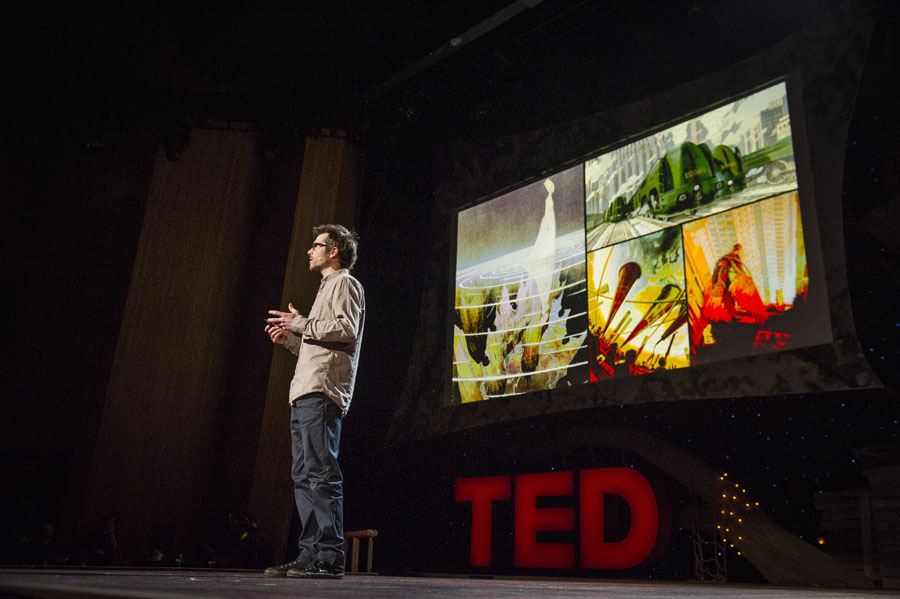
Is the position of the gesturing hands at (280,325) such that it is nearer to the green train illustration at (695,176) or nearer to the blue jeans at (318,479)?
the blue jeans at (318,479)

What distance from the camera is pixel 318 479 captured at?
2281 mm

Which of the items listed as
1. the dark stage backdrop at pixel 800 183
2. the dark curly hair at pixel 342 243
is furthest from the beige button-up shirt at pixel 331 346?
the dark stage backdrop at pixel 800 183

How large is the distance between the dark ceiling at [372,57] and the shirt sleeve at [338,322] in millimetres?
3260

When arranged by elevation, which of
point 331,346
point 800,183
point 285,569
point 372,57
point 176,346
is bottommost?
point 285,569

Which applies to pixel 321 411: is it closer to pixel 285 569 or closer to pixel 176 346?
pixel 285 569

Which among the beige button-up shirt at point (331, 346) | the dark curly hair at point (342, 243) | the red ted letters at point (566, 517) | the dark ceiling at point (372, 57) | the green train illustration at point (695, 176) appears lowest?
the red ted letters at point (566, 517)

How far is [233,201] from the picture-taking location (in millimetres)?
6289

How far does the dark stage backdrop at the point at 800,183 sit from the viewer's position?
3.40 m

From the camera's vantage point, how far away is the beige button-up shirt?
2.40 m

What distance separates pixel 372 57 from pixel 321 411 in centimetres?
406

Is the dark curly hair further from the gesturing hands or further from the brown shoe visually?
the brown shoe

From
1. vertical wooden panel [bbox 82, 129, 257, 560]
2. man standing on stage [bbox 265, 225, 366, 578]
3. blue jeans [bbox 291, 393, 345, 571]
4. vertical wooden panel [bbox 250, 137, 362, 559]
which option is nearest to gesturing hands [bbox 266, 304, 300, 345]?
man standing on stage [bbox 265, 225, 366, 578]

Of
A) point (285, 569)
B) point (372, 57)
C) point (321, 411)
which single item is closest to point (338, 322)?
point (321, 411)

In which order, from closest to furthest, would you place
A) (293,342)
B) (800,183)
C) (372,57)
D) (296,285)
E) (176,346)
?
(293,342) → (800,183) → (372,57) → (176,346) → (296,285)
